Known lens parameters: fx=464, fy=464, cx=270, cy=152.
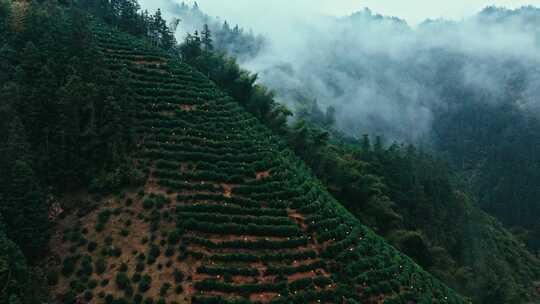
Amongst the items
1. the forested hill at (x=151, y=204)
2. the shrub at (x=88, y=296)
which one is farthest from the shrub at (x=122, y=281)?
the shrub at (x=88, y=296)

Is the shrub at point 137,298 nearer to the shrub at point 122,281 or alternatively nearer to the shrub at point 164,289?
the shrub at point 122,281

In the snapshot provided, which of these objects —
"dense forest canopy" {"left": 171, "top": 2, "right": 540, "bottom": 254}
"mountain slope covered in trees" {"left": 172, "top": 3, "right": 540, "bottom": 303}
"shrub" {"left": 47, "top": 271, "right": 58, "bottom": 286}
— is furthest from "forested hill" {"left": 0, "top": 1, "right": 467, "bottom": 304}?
"dense forest canopy" {"left": 171, "top": 2, "right": 540, "bottom": 254}

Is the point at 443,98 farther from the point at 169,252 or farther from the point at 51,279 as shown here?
the point at 51,279

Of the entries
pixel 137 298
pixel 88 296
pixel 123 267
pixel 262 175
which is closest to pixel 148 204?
pixel 123 267

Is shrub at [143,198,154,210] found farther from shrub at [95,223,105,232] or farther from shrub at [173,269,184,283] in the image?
shrub at [173,269,184,283]

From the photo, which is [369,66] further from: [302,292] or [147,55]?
[302,292]
